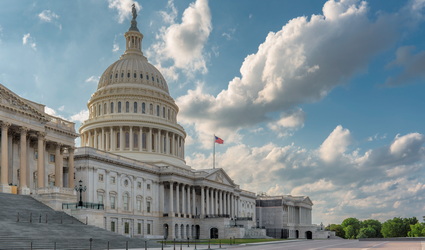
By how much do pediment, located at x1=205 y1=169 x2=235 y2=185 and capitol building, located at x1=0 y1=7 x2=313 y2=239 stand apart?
0.83 feet

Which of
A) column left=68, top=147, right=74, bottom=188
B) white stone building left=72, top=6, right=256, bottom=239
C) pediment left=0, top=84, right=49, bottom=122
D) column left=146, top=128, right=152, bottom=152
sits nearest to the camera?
pediment left=0, top=84, right=49, bottom=122

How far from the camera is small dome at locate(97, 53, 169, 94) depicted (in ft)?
437

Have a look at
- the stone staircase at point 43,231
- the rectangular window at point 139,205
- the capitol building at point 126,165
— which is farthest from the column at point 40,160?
the rectangular window at point 139,205

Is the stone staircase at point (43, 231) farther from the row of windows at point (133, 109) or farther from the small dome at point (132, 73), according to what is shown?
the small dome at point (132, 73)

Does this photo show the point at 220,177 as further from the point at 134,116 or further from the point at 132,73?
the point at 132,73

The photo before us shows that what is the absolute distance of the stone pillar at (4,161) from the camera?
6431 centimetres

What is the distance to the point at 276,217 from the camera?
17000cm

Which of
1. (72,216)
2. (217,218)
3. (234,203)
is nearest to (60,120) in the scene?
(72,216)

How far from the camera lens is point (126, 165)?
98.6m

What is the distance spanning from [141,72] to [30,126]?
219 ft

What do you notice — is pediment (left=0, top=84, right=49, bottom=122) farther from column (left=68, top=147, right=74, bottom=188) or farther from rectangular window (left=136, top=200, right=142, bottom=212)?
rectangular window (left=136, top=200, right=142, bottom=212)

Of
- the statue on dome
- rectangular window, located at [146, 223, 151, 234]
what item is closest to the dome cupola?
the statue on dome

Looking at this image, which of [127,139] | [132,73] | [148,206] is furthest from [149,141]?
[148,206]

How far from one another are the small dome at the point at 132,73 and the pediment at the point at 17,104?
6129 centimetres
